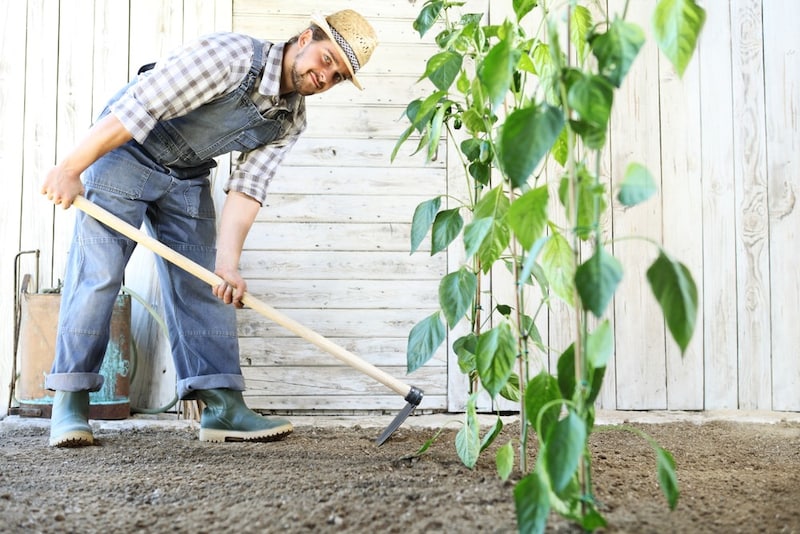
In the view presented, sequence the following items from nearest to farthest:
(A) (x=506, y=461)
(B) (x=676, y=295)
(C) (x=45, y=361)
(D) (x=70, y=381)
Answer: (B) (x=676, y=295)
(A) (x=506, y=461)
(D) (x=70, y=381)
(C) (x=45, y=361)

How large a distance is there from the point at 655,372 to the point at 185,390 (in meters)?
1.62

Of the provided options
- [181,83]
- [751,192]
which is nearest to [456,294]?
[181,83]

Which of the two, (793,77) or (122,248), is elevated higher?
(793,77)

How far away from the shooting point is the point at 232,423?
7.02 feet

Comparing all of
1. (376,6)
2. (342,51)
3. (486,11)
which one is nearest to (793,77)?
(486,11)

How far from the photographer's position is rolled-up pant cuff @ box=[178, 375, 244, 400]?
2160mm

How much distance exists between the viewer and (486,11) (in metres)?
2.69

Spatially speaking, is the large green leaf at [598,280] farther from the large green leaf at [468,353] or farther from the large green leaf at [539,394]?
the large green leaf at [468,353]

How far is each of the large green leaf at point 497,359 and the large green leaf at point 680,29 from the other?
0.49 metres

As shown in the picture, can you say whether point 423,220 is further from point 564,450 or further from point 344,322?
point 344,322

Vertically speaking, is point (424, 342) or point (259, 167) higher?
point (259, 167)

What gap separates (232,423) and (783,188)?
6.89ft

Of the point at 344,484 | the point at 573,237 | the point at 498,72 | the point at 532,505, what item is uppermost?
the point at 498,72

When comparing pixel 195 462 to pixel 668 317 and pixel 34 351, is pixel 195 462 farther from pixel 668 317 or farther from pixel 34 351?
pixel 668 317
